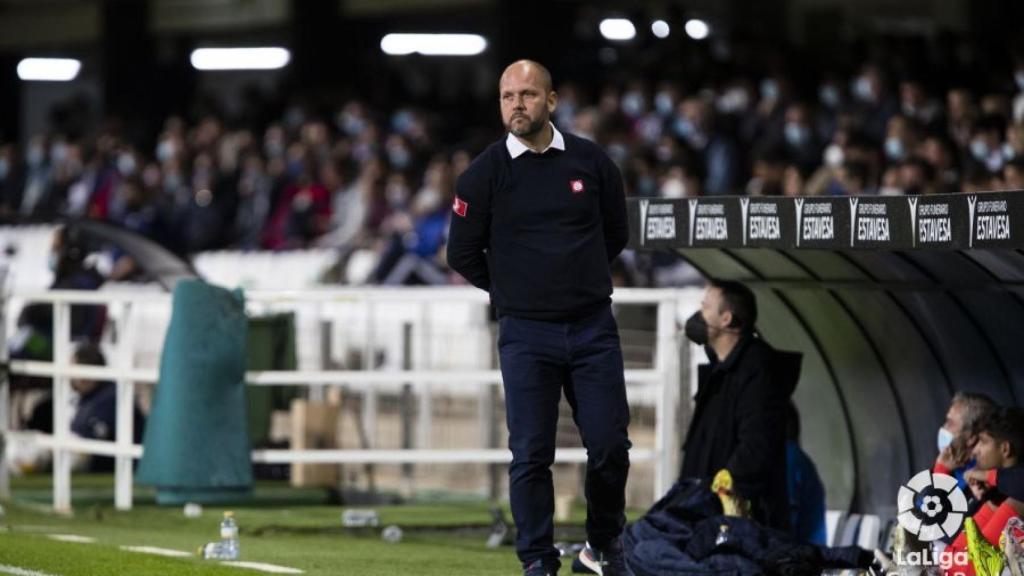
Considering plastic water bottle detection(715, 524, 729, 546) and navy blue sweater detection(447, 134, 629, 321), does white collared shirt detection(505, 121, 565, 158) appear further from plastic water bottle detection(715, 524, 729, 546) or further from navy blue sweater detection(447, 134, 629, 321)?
plastic water bottle detection(715, 524, 729, 546)

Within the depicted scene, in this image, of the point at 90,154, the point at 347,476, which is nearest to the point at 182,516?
the point at 347,476

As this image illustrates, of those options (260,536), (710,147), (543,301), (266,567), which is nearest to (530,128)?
(543,301)

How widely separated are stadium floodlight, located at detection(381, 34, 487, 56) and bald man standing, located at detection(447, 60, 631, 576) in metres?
27.8

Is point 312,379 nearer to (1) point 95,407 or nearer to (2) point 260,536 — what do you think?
(2) point 260,536

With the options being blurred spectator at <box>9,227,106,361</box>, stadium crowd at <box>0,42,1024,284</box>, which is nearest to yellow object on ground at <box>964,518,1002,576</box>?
stadium crowd at <box>0,42,1024,284</box>

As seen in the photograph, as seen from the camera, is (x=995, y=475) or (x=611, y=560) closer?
(x=611, y=560)

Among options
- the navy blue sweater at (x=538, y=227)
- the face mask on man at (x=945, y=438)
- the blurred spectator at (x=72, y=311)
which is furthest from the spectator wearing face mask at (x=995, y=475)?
the blurred spectator at (x=72, y=311)

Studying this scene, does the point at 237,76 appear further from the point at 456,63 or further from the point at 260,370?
the point at 260,370

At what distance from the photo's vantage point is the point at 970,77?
2122 cm

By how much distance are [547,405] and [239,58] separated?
32625 mm

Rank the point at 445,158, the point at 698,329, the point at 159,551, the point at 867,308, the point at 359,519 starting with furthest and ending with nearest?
1. the point at 445,158
2. the point at 359,519
3. the point at 159,551
4. the point at 867,308
5. the point at 698,329

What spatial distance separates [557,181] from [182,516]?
240 inches

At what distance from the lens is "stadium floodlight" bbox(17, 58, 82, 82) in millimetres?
42750

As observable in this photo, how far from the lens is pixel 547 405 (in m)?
8.96
